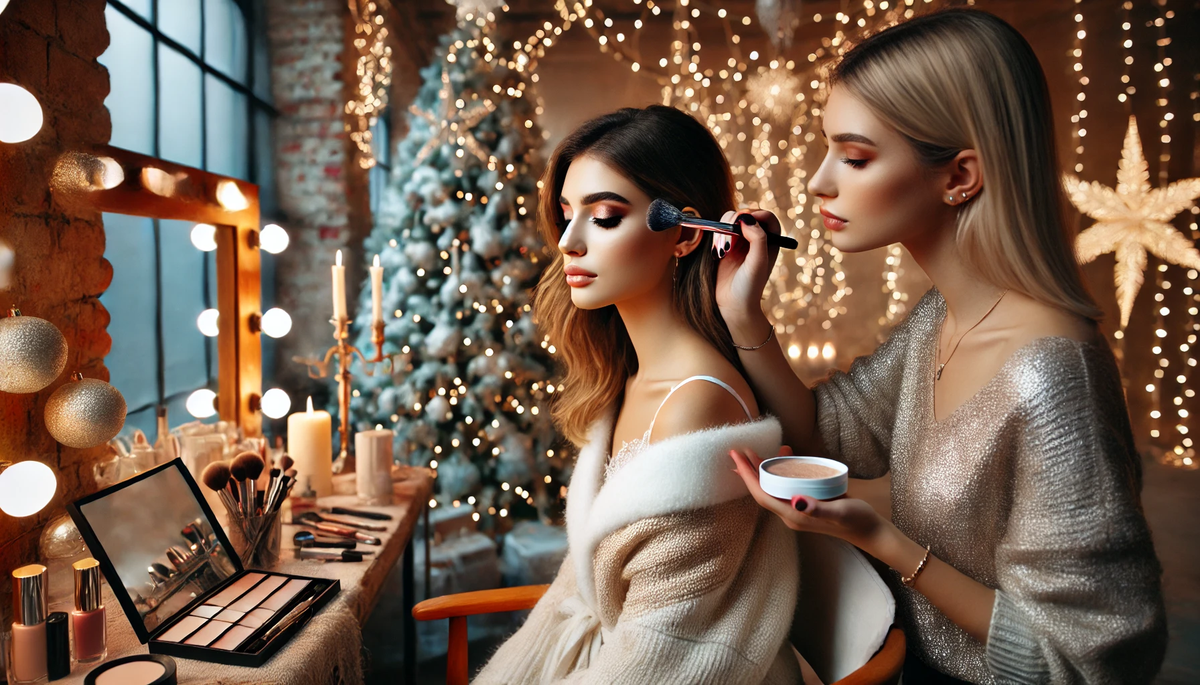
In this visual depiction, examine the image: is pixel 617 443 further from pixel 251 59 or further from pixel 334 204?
pixel 251 59

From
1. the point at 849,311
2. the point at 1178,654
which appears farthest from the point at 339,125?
the point at 1178,654

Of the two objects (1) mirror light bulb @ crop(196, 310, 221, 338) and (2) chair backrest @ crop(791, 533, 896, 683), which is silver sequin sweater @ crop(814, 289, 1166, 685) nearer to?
(2) chair backrest @ crop(791, 533, 896, 683)

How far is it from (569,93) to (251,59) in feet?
7.87

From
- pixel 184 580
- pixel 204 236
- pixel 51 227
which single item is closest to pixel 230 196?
pixel 204 236

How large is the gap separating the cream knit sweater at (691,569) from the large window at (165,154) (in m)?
1.71

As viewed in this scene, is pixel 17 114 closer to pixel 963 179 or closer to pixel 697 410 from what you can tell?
pixel 697 410

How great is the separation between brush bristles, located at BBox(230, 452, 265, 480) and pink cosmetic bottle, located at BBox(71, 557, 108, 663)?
412mm

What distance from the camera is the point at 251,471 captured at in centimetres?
175

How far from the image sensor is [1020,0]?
17.3 feet

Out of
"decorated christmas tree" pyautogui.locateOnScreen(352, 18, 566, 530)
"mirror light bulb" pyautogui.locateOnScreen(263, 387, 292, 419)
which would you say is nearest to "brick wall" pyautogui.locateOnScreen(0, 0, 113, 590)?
"mirror light bulb" pyautogui.locateOnScreen(263, 387, 292, 419)

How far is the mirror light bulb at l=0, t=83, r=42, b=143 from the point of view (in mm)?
1410

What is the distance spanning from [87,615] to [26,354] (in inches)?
19.4

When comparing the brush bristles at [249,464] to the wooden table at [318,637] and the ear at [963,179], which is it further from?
the ear at [963,179]

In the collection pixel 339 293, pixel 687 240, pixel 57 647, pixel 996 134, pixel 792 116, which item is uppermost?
pixel 792 116
